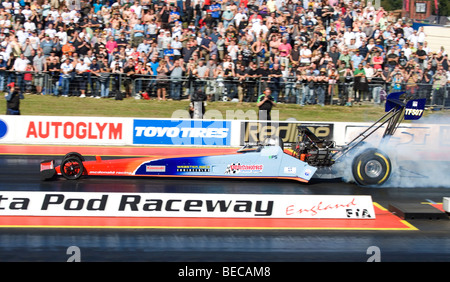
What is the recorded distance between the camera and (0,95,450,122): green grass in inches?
757

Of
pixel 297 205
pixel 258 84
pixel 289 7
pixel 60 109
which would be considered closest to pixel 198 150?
pixel 258 84

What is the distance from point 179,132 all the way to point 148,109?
121 inches

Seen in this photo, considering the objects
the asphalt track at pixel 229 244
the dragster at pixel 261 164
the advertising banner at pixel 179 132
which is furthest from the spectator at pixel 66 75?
the asphalt track at pixel 229 244

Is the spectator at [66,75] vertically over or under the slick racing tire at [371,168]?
over

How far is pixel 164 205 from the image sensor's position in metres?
9.09

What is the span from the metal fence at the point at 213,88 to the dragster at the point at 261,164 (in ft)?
25.7

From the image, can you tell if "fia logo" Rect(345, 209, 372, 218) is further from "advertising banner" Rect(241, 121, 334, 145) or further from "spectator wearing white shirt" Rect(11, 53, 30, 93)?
"spectator wearing white shirt" Rect(11, 53, 30, 93)

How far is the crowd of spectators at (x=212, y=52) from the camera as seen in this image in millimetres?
19641

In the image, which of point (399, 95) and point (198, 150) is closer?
point (399, 95)

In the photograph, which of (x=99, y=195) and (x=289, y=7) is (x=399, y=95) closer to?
(x=99, y=195)

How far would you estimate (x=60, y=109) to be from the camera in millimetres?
19250

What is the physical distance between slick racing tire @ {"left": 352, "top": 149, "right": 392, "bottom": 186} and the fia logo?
2.45 meters

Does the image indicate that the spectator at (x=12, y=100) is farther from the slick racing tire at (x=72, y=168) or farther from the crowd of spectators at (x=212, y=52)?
the slick racing tire at (x=72, y=168)
